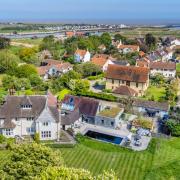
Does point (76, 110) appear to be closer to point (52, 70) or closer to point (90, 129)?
point (90, 129)

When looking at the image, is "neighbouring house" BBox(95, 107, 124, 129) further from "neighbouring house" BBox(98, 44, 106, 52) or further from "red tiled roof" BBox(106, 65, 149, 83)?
"neighbouring house" BBox(98, 44, 106, 52)

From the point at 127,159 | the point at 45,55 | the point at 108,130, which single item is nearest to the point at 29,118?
the point at 108,130

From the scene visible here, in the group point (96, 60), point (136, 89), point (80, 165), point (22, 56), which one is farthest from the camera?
point (22, 56)

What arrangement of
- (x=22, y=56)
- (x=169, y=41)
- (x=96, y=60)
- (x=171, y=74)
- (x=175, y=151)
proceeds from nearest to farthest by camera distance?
1. (x=175, y=151)
2. (x=171, y=74)
3. (x=96, y=60)
4. (x=22, y=56)
5. (x=169, y=41)

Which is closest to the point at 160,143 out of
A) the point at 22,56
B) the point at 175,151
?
the point at 175,151

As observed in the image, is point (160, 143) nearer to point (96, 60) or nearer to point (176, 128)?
point (176, 128)
